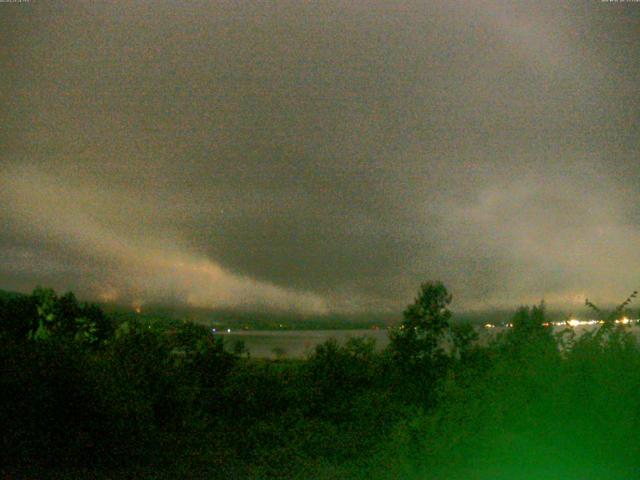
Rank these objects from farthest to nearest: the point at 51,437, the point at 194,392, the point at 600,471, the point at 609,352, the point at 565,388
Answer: the point at 194,392 < the point at 51,437 < the point at 609,352 < the point at 565,388 < the point at 600,471

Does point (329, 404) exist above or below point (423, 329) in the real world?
below

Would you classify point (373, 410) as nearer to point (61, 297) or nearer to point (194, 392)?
point (194, 392)

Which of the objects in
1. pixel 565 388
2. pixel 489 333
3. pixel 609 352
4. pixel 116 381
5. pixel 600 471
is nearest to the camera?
pixel 600 471

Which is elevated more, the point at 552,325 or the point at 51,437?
the point at 552,325

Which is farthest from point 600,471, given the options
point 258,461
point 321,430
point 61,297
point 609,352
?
point 61,297

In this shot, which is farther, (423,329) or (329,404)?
(423,329)

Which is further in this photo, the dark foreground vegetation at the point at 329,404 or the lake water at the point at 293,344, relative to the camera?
the lake water at the point at 293,344

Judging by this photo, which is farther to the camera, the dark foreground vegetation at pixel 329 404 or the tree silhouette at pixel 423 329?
the tree silhouette at pixel 423 329

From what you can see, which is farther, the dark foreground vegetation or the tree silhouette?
the tree silhouette
